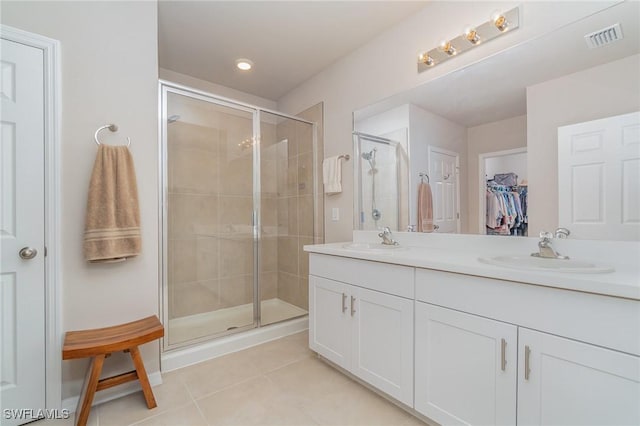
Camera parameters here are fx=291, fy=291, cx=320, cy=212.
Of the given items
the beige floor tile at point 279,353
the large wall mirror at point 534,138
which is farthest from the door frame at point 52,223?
the large wall mirror at point 534,138

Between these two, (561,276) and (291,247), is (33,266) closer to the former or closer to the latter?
(291,247)

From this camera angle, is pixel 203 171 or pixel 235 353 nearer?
pixel 235 353

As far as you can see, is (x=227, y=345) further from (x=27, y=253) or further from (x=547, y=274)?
(x=547, y=274)

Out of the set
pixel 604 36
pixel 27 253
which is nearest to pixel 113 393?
pixel 27 253

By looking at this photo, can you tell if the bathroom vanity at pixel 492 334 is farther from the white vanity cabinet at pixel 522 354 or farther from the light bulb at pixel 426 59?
the light bulb at pixel 426 59

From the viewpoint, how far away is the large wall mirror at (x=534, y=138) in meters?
1.28

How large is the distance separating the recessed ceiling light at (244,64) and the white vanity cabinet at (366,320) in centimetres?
193

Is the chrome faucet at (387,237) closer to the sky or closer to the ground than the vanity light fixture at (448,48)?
closer to the ground

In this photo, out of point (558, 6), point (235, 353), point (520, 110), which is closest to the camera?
point (558, 6)

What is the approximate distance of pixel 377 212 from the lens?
2369 millimetres

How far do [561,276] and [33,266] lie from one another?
93.4 inches

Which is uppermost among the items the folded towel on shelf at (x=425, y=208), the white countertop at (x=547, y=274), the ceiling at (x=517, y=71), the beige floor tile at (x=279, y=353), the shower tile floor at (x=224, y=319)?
the ceiling at (x=517, y=71)

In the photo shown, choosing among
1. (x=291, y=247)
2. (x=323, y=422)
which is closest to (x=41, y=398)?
(x=323, y=422)

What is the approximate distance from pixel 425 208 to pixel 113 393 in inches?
88.4
